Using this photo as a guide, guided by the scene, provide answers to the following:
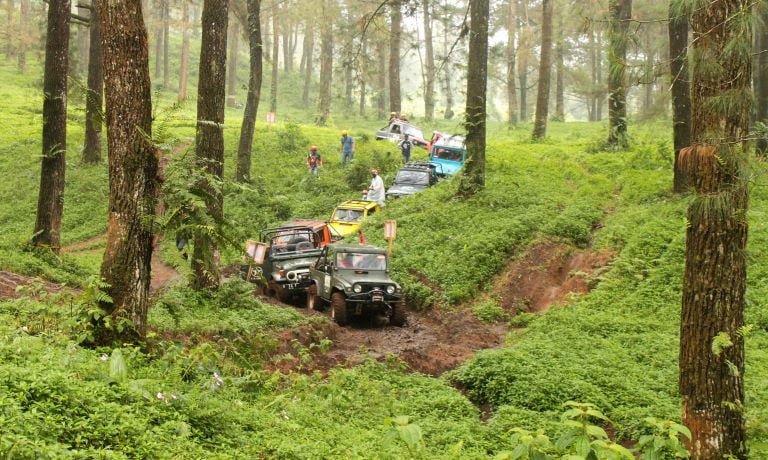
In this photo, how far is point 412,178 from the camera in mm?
25375

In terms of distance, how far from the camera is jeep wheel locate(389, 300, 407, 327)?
14.2 metres

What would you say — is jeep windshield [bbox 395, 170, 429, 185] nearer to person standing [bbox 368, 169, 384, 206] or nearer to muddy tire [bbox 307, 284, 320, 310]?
person standing [bbox 368, 169, 384, 206]

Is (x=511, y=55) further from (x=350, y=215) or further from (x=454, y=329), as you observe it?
(x=454, y=329)

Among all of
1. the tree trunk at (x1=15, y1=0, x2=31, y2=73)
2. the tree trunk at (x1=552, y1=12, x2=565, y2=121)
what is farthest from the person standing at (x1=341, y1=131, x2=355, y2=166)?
the tree trunk at (x1=15, y1=0, x2=31, y2=73)

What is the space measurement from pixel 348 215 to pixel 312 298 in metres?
7.07

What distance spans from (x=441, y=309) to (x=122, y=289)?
8766 millimetres

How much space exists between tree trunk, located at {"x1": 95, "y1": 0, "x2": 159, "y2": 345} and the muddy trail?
2868mm

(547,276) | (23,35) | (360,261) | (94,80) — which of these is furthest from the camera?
(23,35)

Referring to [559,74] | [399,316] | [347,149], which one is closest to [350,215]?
[347,149]

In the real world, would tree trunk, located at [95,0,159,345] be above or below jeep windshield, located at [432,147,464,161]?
below

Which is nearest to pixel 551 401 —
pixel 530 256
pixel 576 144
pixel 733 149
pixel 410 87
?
pixel 733 149

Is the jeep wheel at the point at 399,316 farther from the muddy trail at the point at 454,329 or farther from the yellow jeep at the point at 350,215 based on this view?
the yellow jeep at the point at 350,215

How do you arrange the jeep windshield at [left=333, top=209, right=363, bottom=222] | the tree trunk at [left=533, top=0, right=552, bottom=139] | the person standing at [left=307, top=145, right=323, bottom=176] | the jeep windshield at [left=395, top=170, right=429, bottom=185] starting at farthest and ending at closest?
the tree trunk at [left=533, top=0, right=552, bottom=139] < the person standing at [left=307, top=145, right=323, bottom=176] < the jeep windshield at [left=395, top=170, right=429, bottom=185] < the jeep windshield at [left=333, top=209, right=363, bottom=222]

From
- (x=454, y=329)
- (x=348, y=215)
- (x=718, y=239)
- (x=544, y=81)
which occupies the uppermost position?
(x=544, y=81)
